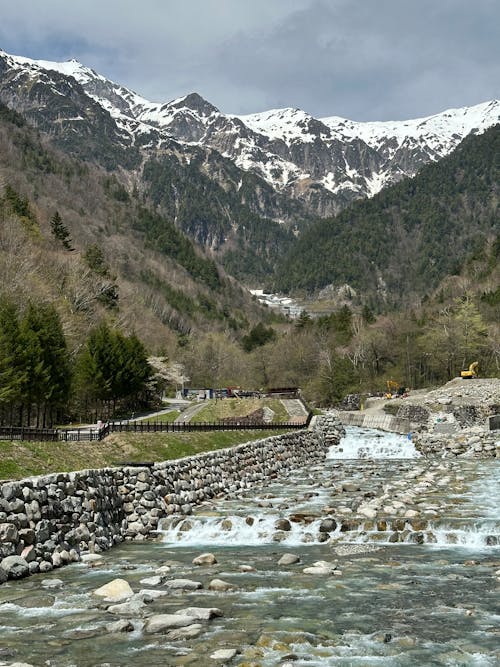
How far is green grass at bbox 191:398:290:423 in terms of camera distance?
70.3 metres

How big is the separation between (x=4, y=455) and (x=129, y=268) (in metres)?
170

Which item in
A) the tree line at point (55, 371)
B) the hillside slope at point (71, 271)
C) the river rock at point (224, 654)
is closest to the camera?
the river rock at point (224, 654)

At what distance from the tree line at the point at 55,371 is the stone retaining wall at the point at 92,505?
21.8m

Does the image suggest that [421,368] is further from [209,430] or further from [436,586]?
[436,586]

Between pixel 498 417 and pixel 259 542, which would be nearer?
pixel 259 542

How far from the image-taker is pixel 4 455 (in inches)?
962

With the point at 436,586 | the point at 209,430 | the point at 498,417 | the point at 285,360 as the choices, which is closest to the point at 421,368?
the point at 285,360

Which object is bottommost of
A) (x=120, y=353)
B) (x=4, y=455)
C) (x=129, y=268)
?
(x=4, y=455)

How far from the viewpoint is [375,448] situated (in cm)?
6003

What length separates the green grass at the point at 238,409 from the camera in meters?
70.3

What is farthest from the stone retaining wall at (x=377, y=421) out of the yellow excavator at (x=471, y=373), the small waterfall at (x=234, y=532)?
the small waterfall at (x=234, y=532)

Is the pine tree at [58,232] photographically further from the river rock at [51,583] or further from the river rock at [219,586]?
the river rock at [219,586]

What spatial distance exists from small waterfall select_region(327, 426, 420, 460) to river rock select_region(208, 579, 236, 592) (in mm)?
42679

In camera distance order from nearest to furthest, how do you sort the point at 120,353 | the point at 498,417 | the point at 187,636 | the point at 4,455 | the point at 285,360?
the point at 187,636
the point at 4,455
the point at 498,417
the point at 120,353
the point at 285,360
